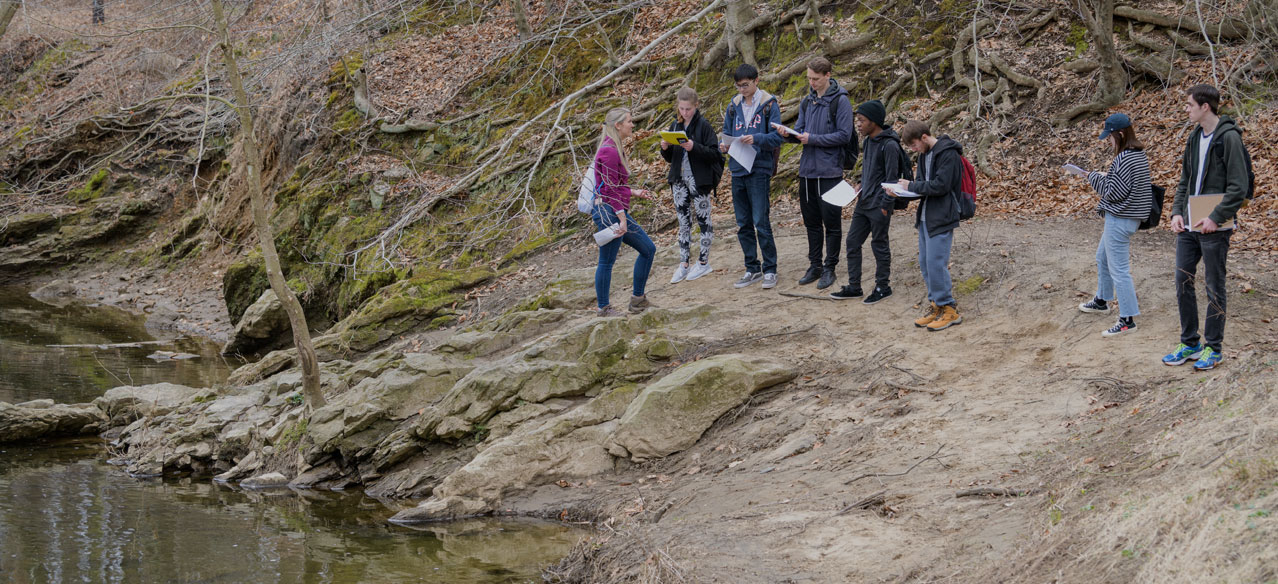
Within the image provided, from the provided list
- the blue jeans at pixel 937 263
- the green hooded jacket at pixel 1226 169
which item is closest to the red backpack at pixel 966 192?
the blue jeans at pixel 937 263

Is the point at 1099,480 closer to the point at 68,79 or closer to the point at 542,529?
the point at 542,529

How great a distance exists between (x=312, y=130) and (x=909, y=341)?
14.6m

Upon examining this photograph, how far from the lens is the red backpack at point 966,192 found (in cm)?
765

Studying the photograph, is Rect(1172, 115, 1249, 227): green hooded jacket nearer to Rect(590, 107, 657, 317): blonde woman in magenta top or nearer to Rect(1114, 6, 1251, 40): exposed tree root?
Rect(590, 107, 657, 317): blonde woman in magenta top

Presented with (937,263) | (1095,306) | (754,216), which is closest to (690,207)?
(754,216)

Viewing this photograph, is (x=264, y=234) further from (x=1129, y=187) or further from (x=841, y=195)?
(x=1129, y=187)

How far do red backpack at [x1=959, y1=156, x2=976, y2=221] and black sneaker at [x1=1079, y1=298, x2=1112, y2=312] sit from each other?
1173mm

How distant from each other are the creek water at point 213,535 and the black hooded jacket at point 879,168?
383 cm

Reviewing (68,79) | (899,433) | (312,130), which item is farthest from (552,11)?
(68,79)

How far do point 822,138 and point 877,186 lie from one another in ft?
2.26

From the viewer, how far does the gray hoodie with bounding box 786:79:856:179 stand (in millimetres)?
8492

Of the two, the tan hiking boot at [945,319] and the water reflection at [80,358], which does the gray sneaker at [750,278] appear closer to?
the tan hiking boot at [945,319]

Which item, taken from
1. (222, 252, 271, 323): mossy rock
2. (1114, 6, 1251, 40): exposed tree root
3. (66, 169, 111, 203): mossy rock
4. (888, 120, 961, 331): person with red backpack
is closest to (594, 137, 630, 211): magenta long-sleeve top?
(888, 120, 961, 331): person with red backpack

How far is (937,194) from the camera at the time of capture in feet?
24.7
